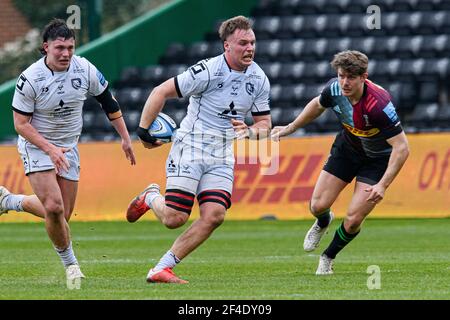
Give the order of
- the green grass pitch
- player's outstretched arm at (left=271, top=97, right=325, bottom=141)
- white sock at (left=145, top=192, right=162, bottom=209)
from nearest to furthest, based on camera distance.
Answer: the green grass pitch < white sock at (left=145, top=192, right=162, bottom=209) < player's outstretched arm at (left=271, top=97, right=325, bottom=141)

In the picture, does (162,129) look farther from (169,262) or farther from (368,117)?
(368,117)

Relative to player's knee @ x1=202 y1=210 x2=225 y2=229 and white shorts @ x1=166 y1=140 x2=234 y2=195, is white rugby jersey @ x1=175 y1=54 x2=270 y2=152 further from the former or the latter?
player's knee @ x1=202 y1=210 x2=225 y2=229

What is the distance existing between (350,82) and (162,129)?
69.4 inches

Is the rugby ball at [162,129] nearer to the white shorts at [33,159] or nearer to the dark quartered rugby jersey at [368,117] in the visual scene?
the white shorts at [33,159]

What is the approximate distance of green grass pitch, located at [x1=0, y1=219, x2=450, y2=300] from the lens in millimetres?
9734

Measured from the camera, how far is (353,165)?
39.1 feet

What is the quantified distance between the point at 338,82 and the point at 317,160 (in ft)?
29.6

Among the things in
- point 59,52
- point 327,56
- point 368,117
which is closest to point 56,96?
point 59,52

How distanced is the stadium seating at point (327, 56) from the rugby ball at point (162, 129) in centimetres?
1303

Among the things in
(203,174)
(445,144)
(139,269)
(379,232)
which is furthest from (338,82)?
(445,144)

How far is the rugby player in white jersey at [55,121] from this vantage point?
10.7 meters

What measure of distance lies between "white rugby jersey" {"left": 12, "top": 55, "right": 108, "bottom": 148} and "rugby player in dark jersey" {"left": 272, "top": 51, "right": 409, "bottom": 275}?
1.86 m

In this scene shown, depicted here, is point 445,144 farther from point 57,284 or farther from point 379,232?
point 57,284

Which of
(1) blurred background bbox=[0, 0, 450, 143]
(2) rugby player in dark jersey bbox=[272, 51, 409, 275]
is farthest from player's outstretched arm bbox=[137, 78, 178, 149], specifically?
(1) blurred background bbox=[0, 0, 450, 143]
